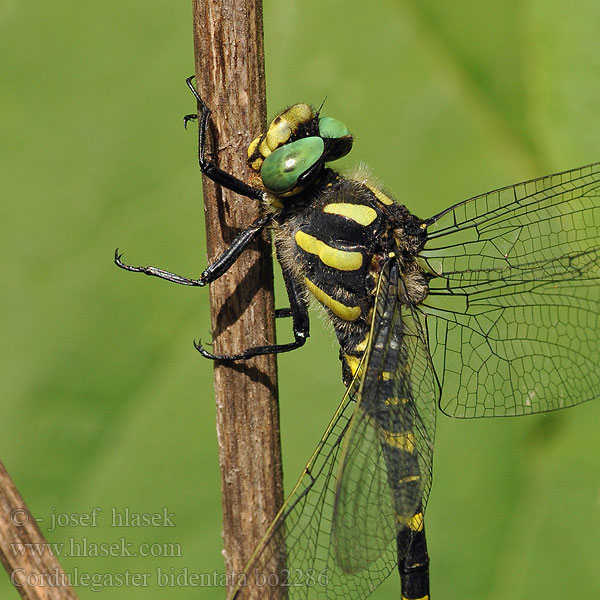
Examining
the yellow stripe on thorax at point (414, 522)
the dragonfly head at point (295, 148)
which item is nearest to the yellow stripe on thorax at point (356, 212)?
the dragonfly head at point (295, 148)

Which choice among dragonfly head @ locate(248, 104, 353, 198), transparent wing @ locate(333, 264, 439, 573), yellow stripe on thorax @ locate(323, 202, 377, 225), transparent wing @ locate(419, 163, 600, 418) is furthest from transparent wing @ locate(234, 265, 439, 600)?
dragonfly head @ locate(248, 104, 353, 198)

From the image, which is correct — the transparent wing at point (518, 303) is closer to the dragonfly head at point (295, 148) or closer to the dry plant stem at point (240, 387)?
the dragonfly head at point (295, 148)

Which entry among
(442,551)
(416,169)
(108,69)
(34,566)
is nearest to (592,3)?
(416,169)

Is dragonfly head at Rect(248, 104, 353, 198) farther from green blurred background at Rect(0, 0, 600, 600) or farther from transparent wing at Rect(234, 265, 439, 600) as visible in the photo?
transparent wing at Rect(234, 265, 439, 600)

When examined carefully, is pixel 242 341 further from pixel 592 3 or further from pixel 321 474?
pixel 592 3

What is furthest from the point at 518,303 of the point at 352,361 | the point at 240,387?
the point at 240,387

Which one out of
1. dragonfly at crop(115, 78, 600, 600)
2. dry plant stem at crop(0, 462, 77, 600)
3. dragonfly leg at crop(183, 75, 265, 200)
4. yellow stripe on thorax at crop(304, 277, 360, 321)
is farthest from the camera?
yellow stripe on thorax at crop(304, 277, 360, 321)

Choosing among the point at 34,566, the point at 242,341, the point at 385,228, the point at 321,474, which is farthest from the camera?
the point at 385,228
